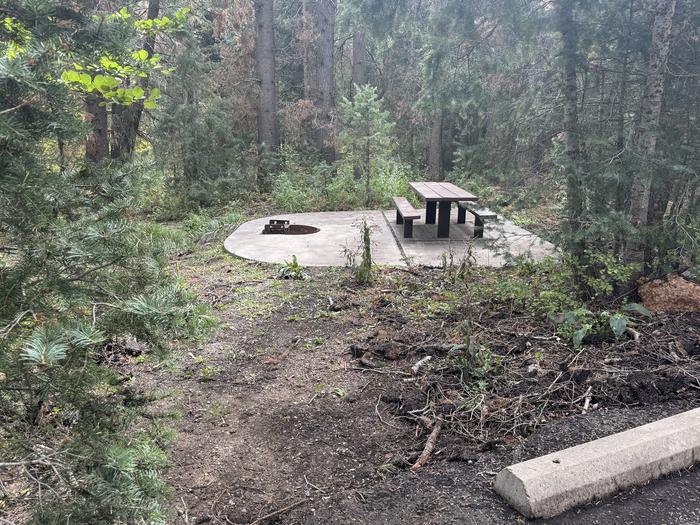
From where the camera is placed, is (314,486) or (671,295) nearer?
(314,486)

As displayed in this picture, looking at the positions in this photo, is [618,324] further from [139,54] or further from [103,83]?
[103,83]

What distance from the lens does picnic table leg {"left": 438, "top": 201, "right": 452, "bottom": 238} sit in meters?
7.69

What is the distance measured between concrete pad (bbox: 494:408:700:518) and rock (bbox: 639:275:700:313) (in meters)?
1.92

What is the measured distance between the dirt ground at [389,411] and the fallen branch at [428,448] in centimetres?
3

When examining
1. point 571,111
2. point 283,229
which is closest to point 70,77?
point 571,111

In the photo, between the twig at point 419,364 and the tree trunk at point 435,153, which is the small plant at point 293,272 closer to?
the twig at point 419,364

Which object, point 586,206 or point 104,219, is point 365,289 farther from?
point 104,219

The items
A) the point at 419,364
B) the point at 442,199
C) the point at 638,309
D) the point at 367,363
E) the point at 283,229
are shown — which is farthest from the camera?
the point at 283,229

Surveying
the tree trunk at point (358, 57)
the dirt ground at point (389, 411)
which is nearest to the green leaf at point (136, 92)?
the dirt ground at point (389, 411)

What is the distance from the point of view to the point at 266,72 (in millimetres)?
13430

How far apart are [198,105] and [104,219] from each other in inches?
405

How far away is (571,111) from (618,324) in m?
1.81

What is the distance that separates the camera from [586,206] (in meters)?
4.33

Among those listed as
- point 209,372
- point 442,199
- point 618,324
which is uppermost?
point 442,199
